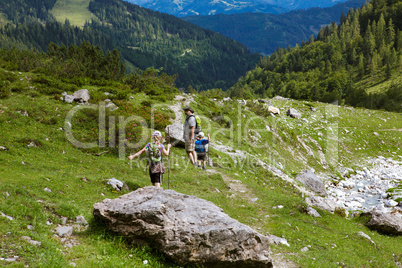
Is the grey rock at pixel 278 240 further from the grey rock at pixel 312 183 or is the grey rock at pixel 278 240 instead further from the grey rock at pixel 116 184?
the grey rock at pixel 312 183

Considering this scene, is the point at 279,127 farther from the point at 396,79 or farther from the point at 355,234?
the point at 396,79

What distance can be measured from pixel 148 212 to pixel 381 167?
45923mm

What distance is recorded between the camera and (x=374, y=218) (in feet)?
53.9

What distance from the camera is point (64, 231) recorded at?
8234 mm

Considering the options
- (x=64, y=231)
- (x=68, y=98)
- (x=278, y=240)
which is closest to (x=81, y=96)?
(x=68, y=98)

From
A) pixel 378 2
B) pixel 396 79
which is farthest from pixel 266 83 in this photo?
pixel 378 2

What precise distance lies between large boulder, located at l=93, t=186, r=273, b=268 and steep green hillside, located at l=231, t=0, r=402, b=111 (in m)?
98.5

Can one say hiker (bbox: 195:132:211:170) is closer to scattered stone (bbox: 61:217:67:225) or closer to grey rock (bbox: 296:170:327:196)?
scattered stone (bbox: 61:217:67:225)

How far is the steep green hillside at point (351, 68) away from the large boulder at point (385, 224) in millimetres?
86000

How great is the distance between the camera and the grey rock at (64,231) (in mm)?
8141

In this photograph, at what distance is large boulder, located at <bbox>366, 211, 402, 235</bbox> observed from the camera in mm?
15641

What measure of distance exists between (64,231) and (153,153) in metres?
4.55

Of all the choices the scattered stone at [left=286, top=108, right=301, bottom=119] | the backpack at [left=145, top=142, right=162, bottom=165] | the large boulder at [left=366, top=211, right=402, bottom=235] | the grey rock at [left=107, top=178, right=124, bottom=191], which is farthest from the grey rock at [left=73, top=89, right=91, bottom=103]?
the scattered stone at [left=286, top=108, right=301, bottom=119]

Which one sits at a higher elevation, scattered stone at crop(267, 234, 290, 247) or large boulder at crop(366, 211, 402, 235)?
scattered stone at crop(267, 234, 290, 247)
